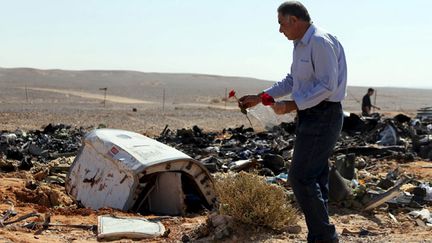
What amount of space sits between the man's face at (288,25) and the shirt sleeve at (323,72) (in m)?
0.22

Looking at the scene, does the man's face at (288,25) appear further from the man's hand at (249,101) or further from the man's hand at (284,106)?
the man's hand at (249,101)

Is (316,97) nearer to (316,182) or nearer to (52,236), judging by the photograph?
(316,182)

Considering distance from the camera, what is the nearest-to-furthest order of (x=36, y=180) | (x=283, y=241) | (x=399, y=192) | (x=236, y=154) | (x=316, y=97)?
(x=316, y=97), (x=283, y=241), (x=399, y=192), (x=36, y=180), (x=236, y=154)

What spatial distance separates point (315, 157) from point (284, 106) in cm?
47

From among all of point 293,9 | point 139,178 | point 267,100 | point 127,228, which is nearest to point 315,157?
point 267,100

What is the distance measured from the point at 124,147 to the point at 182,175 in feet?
2.60

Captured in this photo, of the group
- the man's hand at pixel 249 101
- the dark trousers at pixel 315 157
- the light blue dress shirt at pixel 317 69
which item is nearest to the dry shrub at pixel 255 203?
the dark trousers at pixel 315 157

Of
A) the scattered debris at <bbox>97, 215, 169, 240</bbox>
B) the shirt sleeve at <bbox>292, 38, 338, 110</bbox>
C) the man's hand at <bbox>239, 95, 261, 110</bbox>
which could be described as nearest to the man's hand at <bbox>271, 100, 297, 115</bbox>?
the shirt sleeve at <bbox>292, 38, 338, 110</bbox>

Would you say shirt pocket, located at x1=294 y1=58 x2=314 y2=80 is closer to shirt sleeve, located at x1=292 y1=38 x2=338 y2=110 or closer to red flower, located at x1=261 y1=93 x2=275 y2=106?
shirt sleeve, located at x1=292 y1=38 x2=338 y2=110

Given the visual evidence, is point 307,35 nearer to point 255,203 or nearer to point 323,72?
point 323,72

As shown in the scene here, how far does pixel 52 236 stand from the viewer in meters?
6.14

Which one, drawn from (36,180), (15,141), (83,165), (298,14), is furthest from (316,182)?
(15,141)

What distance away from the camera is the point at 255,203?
20.1 ft

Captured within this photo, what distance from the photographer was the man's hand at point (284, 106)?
204 inches
